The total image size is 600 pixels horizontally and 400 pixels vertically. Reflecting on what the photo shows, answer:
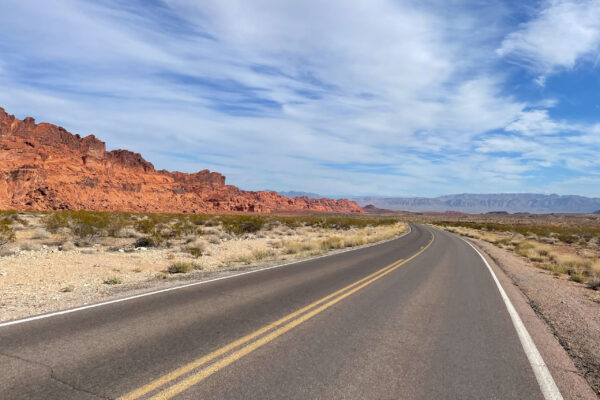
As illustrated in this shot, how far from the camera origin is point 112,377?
3756 millimetres

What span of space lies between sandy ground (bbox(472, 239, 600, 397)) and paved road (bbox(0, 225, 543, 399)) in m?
0.76

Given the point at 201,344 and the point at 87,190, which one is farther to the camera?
the point at 87,190

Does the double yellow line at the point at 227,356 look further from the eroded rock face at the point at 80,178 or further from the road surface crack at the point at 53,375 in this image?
the eroded rock face at the point at 80,178

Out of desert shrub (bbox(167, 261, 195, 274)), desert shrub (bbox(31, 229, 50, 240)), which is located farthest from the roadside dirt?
desert shrub (bbox(167, 261, 195, 274))

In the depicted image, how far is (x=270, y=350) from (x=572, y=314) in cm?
713

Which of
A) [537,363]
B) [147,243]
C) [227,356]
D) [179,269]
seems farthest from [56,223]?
[537,363]

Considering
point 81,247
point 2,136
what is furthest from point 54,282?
point 2,136

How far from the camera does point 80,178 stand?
245 ft

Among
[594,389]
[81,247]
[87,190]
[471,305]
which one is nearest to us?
[594,389]

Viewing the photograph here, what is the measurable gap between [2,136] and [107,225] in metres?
77.6

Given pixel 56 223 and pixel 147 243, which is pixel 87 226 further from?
pixel 147 243

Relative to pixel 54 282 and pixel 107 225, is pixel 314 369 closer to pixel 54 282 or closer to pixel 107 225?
pixel 54 282

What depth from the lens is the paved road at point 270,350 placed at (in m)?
3.68

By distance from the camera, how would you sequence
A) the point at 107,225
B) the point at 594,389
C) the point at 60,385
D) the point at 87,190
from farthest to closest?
1. the point at 87,190
2. the point at 107,225
3. the point at 594,389
4. the point at 60,385
